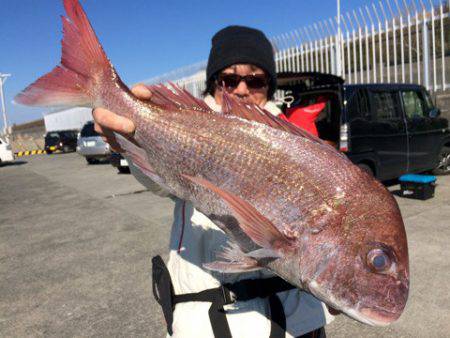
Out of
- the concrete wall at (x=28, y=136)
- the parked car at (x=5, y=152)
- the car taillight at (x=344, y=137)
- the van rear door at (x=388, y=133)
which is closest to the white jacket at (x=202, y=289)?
the car taillight at (x=344, y=137)

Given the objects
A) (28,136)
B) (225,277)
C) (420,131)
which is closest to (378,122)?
(420,131)

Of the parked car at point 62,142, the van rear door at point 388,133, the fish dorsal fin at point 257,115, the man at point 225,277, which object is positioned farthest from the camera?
the parked car at point 62,142

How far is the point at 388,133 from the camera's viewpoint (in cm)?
720

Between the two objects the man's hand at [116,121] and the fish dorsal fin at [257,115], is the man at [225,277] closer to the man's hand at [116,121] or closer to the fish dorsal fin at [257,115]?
the man's hand at [116,121]

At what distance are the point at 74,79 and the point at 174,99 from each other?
418 millimetres

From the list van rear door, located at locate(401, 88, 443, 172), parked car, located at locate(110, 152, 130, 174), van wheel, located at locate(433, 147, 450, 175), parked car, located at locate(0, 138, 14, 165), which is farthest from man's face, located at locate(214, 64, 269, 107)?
parked car, located at locate(0, 138, 14, 165)

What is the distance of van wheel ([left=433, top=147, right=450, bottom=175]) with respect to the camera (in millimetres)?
8996

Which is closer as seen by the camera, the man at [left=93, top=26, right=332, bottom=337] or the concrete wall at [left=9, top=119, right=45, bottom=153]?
the man at [left=93, top=26, right=332, bottom=337]

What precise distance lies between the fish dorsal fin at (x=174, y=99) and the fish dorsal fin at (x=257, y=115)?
0.09m

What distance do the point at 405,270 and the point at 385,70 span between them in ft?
40.3

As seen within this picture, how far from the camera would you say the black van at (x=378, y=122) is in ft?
20.8

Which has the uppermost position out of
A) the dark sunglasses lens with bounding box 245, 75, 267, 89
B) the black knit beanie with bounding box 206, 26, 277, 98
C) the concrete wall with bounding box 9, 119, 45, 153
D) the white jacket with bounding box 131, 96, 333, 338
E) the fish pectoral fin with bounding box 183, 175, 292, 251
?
the black knit beanie with bounding box 206, 26, 277, 98

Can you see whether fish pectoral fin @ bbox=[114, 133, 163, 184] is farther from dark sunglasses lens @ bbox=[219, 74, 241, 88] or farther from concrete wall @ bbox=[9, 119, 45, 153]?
concrete wall @ bbox=[9, 119, 45, 153]

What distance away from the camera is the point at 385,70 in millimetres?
12305
